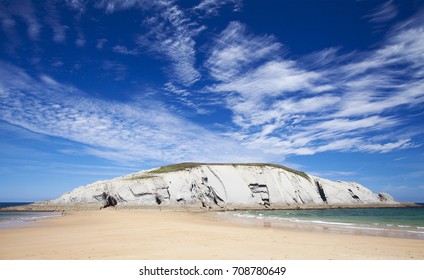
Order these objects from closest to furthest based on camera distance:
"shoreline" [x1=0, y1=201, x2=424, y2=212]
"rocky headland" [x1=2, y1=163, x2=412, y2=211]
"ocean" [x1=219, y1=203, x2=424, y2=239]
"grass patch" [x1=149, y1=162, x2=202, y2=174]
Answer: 1. "ocean" [x1=219, y1=203, x2=424, y2=239]
2. "shoreline" [x1=0, y1=201, x2=424, y2=212]
3. "rocky headland" [x1=2, y1=163, x2=412, y2=211]
4. "grass patch" [x1=149, y1=162, x2=202, y2=174]

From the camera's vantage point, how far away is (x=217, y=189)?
5828 centimetres

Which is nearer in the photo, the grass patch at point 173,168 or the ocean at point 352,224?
the ocean at point 352,224

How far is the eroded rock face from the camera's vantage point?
5291 centimetres

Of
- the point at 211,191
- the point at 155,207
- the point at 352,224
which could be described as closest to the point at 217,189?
the point at 211,191

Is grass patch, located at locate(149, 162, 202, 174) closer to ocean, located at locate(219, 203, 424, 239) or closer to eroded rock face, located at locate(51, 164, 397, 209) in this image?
eroded rock face, located at locate(51, 164, 397, 209)

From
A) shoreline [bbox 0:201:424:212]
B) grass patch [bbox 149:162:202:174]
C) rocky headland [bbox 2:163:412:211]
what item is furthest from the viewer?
grass patch [bbox 149:162:202:174]

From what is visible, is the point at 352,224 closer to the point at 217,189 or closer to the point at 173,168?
the point at 217,189

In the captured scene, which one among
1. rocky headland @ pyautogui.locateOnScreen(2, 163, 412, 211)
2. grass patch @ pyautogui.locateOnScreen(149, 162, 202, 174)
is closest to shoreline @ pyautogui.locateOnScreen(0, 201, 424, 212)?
rocky headland @ pyautogui.locateOnScreen(2, 163, 412, 211)

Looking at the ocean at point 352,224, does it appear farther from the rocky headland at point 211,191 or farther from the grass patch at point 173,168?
the grass patch at point 173,168

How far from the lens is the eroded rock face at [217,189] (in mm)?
52906

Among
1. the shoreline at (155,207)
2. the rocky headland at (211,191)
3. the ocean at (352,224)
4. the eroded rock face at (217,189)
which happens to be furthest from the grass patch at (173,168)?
the ocean at (352,224)
